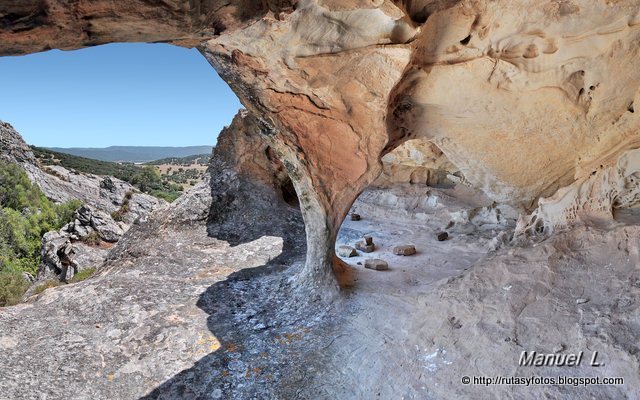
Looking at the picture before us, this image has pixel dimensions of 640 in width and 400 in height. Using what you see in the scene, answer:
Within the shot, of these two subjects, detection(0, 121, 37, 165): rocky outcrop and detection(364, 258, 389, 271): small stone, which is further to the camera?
detection(0, 121, 37, 165): rocky outcrop

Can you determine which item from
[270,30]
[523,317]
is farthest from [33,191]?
[523,317]

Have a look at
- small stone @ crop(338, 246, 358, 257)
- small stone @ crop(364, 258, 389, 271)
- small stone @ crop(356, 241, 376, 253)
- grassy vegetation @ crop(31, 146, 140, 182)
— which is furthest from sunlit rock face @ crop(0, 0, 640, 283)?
grassy vegetation @ crop(31, 146, 140, 182)

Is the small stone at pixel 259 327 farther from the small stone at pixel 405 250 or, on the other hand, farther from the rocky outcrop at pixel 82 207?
the rocky outcrop at pixel 82 207

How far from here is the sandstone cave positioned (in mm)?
2900

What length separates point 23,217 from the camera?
22.3 meters

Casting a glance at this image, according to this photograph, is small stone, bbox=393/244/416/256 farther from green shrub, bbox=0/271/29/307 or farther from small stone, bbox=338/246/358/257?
green shrub, bbox=0/271/29/307

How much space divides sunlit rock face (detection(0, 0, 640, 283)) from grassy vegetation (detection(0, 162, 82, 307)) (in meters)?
18.6

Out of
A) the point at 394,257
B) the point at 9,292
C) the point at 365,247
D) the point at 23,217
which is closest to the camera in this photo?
the point at 394,257

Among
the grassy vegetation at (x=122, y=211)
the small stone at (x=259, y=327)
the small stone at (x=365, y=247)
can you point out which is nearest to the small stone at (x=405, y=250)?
the small stone at (x=365, y=247)

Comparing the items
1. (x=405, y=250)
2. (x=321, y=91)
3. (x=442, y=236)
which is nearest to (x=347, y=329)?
(x=405, y=250)

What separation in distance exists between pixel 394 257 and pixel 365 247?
831 mm

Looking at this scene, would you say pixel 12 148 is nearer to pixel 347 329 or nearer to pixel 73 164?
pixel 73 164

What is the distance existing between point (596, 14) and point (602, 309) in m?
2.54

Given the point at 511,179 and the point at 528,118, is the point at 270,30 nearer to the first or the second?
the point at 528,118
